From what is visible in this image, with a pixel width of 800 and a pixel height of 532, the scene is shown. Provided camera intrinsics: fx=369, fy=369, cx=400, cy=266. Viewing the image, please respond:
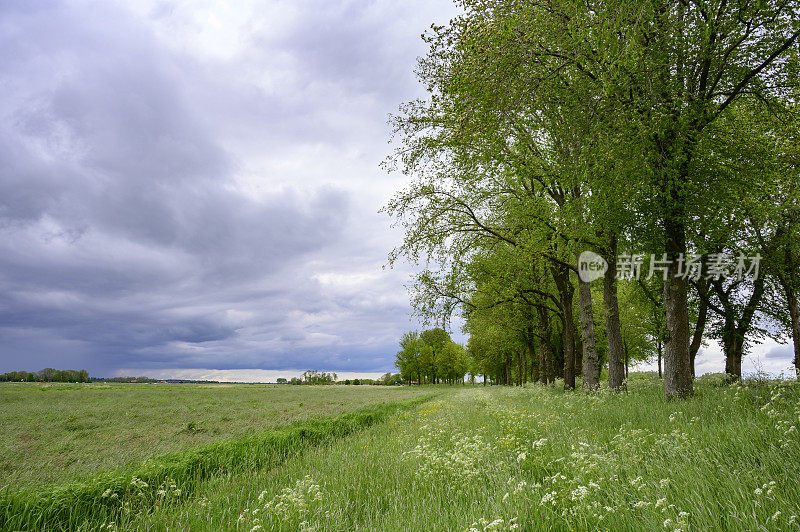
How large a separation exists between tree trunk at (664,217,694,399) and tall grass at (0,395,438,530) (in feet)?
36.6

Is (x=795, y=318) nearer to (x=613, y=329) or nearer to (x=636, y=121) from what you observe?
(x=613, y=329)

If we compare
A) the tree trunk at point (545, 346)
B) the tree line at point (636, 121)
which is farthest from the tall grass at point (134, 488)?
the tree trunk at point (545, 346)

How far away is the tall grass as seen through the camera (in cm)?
475

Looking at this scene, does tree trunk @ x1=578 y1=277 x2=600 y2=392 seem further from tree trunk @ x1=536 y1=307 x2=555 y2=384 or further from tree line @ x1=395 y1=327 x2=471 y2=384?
tree line @ x1=395 y1=327 x2=471 y2=384

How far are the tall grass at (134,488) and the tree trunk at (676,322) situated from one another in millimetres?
11151

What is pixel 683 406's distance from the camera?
906 cm

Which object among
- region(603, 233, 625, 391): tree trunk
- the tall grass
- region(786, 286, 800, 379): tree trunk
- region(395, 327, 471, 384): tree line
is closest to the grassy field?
the tall grass

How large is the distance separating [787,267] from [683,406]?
16066 millimetres

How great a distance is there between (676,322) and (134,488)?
45.5 feet

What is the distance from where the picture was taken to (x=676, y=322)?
1123 centimetres

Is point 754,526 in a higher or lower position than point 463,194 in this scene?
lower

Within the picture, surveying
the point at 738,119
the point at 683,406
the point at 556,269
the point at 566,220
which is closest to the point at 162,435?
the point at 683,406

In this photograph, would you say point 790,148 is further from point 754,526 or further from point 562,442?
point 754,526

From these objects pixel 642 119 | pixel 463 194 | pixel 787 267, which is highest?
pixel 463 194
